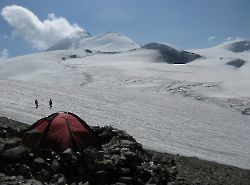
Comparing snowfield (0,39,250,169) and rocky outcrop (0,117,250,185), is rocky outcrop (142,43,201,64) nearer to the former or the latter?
snowfield (0,39,250,169)

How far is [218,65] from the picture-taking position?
130875 millimetres

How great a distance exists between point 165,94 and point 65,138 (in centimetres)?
5171

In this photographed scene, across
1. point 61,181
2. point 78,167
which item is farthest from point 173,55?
point 61,181

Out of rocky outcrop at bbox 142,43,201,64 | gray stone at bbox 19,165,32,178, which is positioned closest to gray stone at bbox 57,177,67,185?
gray stone at bbox 19,165,32,178

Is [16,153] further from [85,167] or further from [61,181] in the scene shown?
[85,167]

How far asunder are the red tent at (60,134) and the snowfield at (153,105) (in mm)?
10582

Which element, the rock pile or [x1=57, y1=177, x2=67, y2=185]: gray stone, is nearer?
[x1=57, y1=177, x2=67, y2=185]: gray stone

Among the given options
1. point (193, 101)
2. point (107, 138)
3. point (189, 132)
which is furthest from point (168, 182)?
point (193, 101)

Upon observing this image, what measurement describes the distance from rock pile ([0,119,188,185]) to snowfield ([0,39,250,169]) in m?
12.2

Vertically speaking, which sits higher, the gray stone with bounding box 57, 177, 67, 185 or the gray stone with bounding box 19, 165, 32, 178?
the gray stone with bounding box 19, 165, 32, 178

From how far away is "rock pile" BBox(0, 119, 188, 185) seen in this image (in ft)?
39.5

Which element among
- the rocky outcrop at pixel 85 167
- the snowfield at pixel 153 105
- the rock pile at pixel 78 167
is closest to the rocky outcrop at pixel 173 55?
the snowfield at pixel 153 105

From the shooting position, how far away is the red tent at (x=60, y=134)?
15500mm

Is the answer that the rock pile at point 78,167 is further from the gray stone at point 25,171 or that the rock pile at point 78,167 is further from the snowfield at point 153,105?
the snowfield at point 153,105
